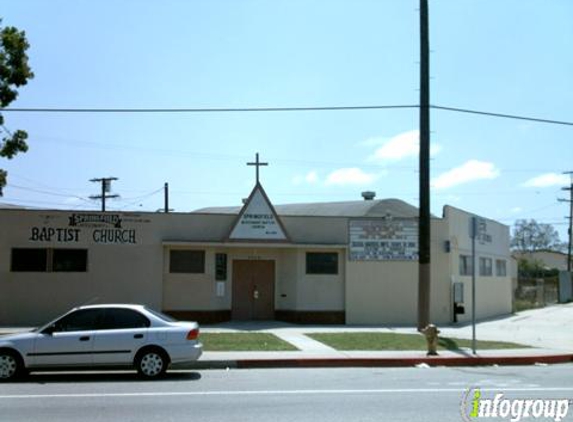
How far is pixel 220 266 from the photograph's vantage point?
2511 centimetres

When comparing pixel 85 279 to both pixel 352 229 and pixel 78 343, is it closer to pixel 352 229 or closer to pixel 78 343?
pixel 352 229

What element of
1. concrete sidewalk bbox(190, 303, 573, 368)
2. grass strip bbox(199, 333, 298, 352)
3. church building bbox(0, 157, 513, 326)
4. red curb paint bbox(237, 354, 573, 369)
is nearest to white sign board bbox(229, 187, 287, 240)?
church building bbox(0, 157, 513, 326)

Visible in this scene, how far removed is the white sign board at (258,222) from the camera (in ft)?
80.2

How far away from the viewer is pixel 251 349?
54.8 ft

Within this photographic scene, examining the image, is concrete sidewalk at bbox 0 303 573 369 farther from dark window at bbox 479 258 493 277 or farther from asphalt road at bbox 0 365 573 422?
dark window at bbox 479 258 493 277

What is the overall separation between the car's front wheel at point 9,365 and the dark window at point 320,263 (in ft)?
45.4

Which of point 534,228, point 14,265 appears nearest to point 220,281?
point 14,265

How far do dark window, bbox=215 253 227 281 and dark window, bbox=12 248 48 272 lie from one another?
19.2ft

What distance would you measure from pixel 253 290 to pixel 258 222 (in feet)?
8.83

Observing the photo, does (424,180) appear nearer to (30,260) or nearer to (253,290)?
(253,290)

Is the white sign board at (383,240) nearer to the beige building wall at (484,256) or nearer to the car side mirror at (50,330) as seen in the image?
the beige building wall at (484,256)

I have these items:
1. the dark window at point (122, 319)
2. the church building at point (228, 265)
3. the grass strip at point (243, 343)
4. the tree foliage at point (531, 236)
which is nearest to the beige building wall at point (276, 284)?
the church building at point (228, 265)

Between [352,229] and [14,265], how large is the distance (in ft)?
38.9

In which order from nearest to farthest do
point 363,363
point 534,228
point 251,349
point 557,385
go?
point 557,385 → point 363,363 → point 251,349 → point 534,228
